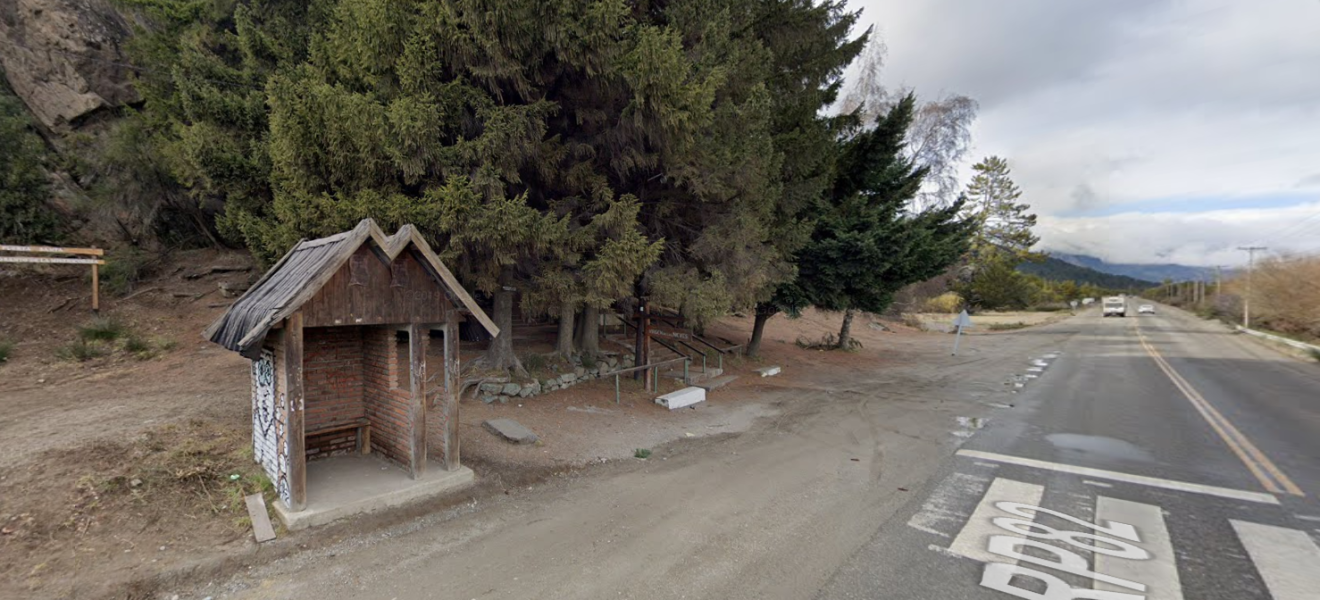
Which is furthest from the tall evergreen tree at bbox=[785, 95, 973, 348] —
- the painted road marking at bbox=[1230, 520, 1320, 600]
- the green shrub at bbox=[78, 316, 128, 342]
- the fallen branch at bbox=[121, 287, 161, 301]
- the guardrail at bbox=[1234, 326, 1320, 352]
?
the fallen branch at bbox=[121, 287, 161, 301]

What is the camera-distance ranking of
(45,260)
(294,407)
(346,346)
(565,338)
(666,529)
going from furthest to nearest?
(565,338) → (45,260) → (346,346) → (666,529) → (294,407)

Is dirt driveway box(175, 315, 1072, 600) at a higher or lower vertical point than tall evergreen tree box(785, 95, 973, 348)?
lower

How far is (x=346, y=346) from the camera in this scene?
6.70 meters

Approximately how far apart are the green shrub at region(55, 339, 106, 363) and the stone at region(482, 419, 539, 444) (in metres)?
9.28

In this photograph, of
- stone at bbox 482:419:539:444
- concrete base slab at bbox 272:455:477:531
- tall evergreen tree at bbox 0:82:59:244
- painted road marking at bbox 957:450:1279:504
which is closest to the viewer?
concrete base slab at bbox 272:455:477:531

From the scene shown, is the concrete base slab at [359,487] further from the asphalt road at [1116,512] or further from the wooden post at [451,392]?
the asphalt road at [1116,512]

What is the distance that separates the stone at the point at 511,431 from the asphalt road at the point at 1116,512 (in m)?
4.84

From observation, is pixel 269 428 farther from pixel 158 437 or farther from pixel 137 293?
pixel 137 293

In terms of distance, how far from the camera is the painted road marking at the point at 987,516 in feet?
15.2

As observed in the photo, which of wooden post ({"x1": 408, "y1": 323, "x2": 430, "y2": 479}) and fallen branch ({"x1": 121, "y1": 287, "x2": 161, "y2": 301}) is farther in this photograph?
fallen branch ({"x1": 121, "y1": 287, "x2": 161, "y2": 301})

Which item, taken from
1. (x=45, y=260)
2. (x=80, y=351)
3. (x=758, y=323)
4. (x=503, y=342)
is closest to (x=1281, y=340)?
(x=758, y=323)

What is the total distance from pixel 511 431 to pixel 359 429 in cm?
198

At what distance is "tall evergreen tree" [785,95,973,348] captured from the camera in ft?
49.2

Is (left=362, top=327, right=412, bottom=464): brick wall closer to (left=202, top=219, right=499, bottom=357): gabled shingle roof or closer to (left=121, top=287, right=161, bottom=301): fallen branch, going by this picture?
(left=202, top=219, right=499, bottom=357): gabled shingle roof
